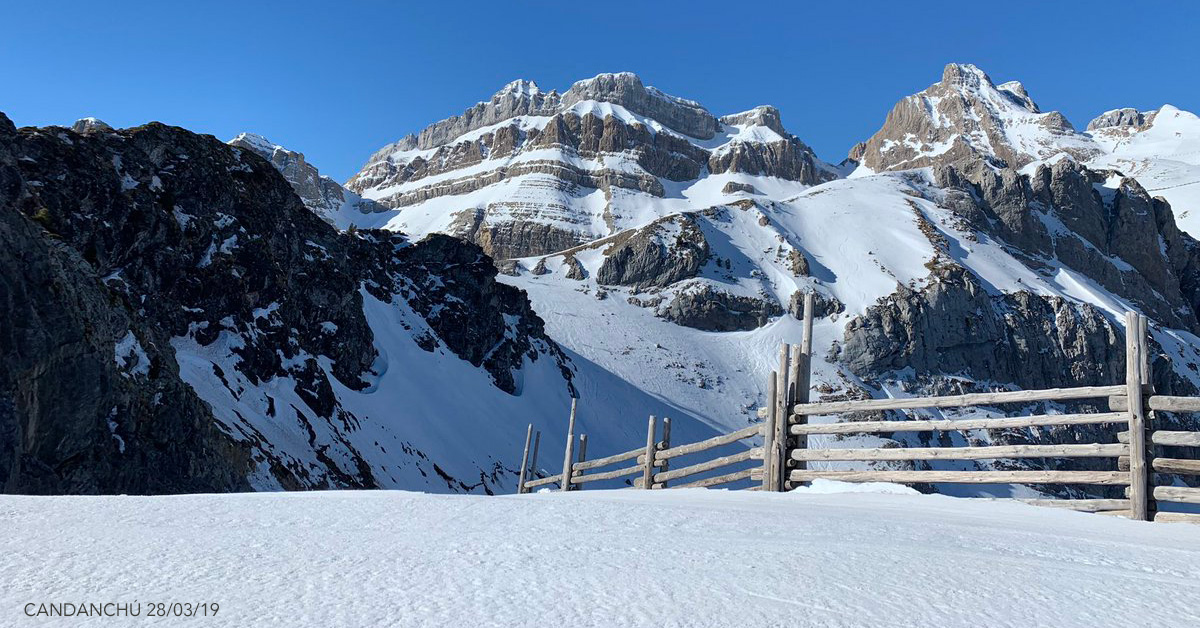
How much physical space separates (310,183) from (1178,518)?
607ft

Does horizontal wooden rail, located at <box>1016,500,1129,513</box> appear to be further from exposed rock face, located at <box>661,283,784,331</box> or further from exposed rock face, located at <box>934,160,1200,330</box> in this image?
exposed rock face, located at <box>934,160,1200,330</box>

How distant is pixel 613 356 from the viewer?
73.4m

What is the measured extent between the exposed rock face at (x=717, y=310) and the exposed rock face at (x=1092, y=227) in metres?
39.7

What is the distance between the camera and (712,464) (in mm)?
14305

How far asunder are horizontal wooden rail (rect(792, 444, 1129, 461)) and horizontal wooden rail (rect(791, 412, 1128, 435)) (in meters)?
0.27

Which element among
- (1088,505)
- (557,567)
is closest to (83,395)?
(557,567)

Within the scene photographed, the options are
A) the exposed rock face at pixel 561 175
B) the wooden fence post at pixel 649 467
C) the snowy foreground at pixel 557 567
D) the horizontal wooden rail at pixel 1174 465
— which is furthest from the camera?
the exposed rock face at pixel 561 175

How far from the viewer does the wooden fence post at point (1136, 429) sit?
8.34 m

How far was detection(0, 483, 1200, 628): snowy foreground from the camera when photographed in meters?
3.03

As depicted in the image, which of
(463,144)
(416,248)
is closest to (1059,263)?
(416,248)

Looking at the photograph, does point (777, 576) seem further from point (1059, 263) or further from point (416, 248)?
point (1059, 263)

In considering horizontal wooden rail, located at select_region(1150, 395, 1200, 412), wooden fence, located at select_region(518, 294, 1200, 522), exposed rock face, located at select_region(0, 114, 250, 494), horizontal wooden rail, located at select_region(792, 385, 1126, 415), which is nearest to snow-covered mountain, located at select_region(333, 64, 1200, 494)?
exposed rock face, located at select_region(0, 114, 250, 494)

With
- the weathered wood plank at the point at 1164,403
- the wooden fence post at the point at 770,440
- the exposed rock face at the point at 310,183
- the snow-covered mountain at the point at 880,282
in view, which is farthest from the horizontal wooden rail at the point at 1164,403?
the exposed rock face at the point at 310,183

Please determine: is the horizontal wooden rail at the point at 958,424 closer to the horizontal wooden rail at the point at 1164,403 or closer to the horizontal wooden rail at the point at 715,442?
the horizontal wooden rail at the point at 1164,403
